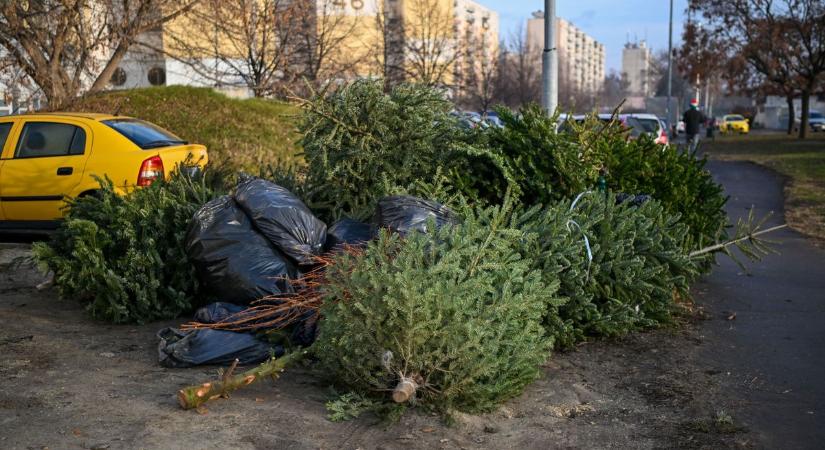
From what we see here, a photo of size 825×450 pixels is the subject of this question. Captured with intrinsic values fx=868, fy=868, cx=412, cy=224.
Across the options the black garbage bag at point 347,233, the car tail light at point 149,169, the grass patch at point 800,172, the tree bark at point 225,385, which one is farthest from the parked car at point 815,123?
the tree bark at point 225,385

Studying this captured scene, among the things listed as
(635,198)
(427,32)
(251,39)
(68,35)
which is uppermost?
(427,32)

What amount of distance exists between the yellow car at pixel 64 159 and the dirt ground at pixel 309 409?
384cm

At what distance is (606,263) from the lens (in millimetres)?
6125

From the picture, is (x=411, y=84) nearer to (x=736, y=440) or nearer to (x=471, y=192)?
(x=471, y=192)

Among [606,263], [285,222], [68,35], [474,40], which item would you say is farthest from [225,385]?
[474,40]

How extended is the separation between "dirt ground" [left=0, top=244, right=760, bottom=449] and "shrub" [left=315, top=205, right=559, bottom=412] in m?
0.22

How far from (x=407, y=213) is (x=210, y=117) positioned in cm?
1346

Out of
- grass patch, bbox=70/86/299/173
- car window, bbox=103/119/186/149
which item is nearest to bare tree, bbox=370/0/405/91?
grass patch, bbox=70/86/299/173

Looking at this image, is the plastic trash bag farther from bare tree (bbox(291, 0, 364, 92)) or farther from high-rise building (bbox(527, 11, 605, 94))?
high-rise building (bbox(527, 11, 605, 94))

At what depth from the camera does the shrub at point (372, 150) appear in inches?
275

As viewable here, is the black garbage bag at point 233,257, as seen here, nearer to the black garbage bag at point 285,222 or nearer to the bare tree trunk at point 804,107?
the black garbage bag at point 285,222

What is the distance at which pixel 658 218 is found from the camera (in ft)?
22.4

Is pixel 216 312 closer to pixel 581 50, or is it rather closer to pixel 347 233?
pixel 347 233

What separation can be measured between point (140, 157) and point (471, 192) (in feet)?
15.0
